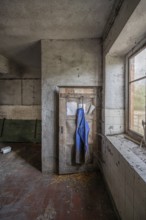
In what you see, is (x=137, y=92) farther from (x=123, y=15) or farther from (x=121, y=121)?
(x=123, y=15)

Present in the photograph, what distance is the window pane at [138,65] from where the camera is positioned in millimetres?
2232

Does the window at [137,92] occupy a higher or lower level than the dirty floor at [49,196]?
higher

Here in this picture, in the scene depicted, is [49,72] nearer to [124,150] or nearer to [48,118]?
[48,118]

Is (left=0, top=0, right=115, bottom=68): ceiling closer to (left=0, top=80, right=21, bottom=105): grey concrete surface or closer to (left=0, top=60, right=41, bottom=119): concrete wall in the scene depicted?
(left=0, top=60, right=41, bottom=119): concrete wall

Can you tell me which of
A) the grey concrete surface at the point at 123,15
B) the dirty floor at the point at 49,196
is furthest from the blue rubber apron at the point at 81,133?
the grey concrete surface at the point at 123,15

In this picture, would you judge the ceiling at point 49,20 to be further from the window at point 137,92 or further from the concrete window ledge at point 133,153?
the concrete window ledge at point 133,153

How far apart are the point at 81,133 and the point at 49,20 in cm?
213

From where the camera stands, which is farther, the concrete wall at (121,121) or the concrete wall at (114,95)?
the concrete wall at (114,95)

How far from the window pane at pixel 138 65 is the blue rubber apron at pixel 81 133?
1189 millimetres

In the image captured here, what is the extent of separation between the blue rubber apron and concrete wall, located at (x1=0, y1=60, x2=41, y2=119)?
3408mm

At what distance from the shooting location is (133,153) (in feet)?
6.35

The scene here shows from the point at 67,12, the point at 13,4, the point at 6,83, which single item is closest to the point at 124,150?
the point at 67,12

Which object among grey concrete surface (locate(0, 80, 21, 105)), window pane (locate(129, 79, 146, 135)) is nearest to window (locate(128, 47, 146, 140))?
window pane (locate(129, 79, 146, 135))

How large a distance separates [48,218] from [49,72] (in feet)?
8.33
